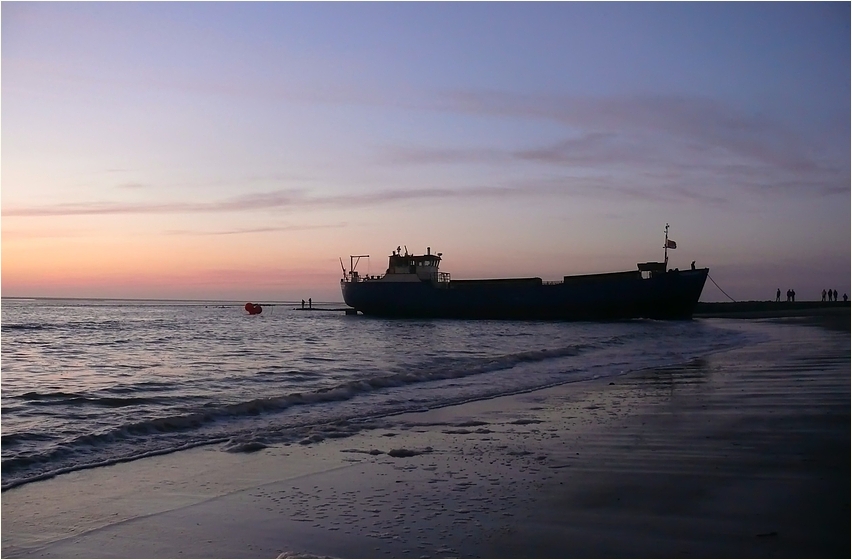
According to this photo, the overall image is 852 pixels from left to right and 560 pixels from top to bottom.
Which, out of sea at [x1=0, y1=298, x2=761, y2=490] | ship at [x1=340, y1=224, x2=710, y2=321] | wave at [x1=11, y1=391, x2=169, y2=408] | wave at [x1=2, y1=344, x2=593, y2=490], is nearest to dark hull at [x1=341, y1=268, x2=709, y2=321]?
ship at [x1=340, y1=224, x2=710, y2=321]

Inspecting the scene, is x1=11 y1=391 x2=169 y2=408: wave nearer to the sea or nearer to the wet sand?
the sea

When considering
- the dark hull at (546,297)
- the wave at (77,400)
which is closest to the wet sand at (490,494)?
the wave at (77,400)

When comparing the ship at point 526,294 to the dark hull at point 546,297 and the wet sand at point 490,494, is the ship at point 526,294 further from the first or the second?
the wet sand at point 490,494

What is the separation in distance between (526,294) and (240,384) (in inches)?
1154

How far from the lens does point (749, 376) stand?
10180 mm

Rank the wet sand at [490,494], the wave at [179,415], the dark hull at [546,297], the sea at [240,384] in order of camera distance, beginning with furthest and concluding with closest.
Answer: the dark hull at [546,297] < the sea at [240,384] < the wave at [179,415] < the wet sand at [490,494]

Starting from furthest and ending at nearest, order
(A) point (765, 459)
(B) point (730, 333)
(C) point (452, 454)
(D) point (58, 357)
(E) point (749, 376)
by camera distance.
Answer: (B) point (730, 333), (D) point (58, 357), (E) point (749, 376), (C) point (452, 454), (A) point (765, 459)

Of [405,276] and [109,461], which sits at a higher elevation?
[405,276]

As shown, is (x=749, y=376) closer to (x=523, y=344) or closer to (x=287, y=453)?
(x=287, y=453)

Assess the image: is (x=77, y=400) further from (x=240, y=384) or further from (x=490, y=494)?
(x=490, y=494)

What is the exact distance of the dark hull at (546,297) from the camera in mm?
36188

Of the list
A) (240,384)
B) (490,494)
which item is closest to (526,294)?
(240,384)

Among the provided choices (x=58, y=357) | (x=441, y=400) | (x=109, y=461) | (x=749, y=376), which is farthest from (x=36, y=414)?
(x=749, y=376)

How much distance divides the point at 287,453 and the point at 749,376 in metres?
7.75
